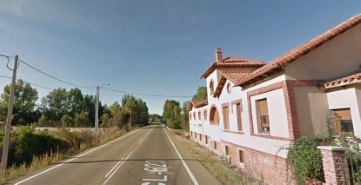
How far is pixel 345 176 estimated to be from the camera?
230 inches

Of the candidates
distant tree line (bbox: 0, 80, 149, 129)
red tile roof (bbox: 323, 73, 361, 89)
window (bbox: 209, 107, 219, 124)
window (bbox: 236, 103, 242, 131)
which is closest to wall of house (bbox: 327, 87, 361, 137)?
red tile roof (bbox: 323, 73, 361, 89)

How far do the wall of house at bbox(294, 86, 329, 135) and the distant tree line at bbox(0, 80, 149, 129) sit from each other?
125 feet

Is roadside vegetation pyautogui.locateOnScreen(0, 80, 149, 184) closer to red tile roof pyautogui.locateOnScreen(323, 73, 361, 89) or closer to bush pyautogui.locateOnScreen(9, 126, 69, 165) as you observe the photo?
bush pyautogui.locateOnScreen(9, 126, 69, 165)

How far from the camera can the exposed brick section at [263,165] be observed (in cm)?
833

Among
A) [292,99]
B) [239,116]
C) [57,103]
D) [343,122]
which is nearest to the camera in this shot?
[343,122]

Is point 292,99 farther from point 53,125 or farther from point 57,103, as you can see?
point 57,103

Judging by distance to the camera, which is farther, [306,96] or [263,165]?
[263,165]

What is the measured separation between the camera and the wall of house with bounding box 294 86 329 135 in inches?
309

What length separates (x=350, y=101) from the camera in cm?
708

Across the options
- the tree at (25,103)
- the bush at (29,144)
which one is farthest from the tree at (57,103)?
the bush at (29,144)

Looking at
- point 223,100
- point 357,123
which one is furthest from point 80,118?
point 357,123

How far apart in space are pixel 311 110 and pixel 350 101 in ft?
4.09

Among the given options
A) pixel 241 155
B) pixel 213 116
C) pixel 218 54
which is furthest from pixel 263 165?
pixel 218 54

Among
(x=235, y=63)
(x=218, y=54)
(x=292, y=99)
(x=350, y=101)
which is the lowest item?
(x=350, y=101)
